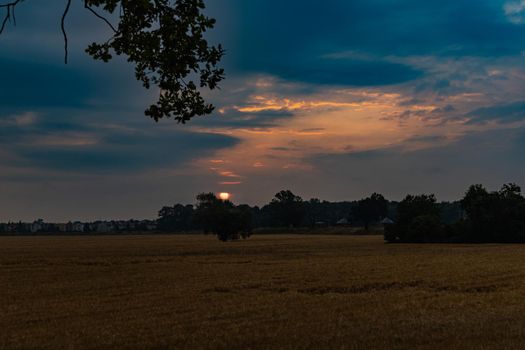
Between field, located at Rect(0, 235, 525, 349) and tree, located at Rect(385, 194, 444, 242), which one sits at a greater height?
tree, located at Rect(385, 194, 444, 242)

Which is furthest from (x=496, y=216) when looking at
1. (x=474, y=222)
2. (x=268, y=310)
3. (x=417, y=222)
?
(x=268, y=310)

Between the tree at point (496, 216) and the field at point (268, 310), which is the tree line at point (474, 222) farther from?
the field at point (268, 310)

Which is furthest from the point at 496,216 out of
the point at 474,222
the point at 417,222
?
the point at 417,222

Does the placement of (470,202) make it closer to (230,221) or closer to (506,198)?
(506,198)

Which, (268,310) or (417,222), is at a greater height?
(417,222)

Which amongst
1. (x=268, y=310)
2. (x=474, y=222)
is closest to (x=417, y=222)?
(x=474, y=222)

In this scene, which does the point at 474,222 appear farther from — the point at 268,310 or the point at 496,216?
the point at 268,310

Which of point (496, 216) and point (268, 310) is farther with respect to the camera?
point (496, 216)

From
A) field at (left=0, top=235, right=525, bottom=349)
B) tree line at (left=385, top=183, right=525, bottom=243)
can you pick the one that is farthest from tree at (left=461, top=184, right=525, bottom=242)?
field at (left=0, top=235, right=525, bottom=349)

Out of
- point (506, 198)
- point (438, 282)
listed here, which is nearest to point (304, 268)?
point (438, 282)

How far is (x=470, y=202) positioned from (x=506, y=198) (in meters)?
7.46

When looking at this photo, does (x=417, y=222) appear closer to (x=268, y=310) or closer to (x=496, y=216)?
(x=496, y=216)

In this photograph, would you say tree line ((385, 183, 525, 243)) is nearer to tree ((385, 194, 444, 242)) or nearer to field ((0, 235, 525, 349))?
tree ((385, 194, 444, 242))

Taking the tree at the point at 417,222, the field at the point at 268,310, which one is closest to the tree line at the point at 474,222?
the tree at the point at 417,222
